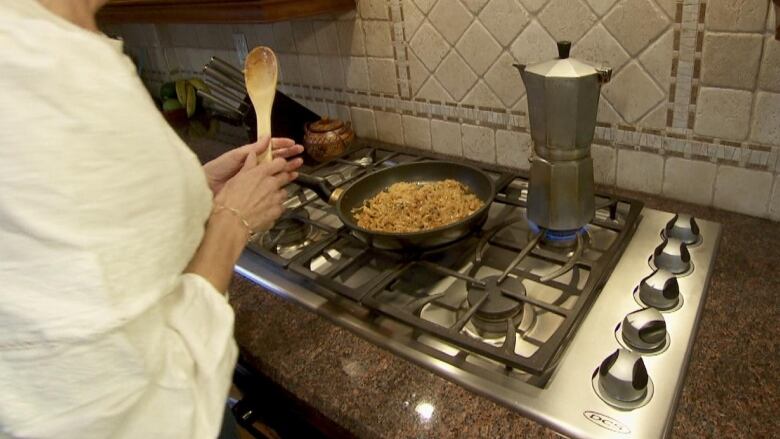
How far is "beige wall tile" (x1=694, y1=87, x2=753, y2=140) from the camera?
0.82 m

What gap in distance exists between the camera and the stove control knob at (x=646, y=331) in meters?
0.63

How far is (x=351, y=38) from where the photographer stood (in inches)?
49.0

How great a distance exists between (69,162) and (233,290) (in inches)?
20.1

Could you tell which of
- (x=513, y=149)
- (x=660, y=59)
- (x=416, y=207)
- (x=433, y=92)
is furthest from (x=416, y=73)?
(x=660, y=59)

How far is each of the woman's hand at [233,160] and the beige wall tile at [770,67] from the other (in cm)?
71

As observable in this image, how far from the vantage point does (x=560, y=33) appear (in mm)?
940

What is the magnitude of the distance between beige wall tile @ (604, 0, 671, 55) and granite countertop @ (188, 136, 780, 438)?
339 mm

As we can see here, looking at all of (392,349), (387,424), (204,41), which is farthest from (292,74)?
(387,424)

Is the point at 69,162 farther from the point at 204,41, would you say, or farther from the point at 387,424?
the point at 204,41

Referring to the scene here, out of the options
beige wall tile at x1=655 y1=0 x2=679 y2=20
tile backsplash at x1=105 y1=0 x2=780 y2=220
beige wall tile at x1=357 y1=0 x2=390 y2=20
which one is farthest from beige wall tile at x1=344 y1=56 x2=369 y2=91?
beige wall tile at x1=655 y1=0 x2=679 y2=20

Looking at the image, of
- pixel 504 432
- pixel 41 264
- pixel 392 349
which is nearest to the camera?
pixel 41 264

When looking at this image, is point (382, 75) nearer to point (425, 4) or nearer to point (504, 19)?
point (425, 4)

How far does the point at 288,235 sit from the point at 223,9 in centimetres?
51

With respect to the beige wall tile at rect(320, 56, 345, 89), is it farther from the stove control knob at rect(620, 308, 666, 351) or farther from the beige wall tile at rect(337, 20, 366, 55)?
the stove control knob at rect(620, 308, 666, 351)
